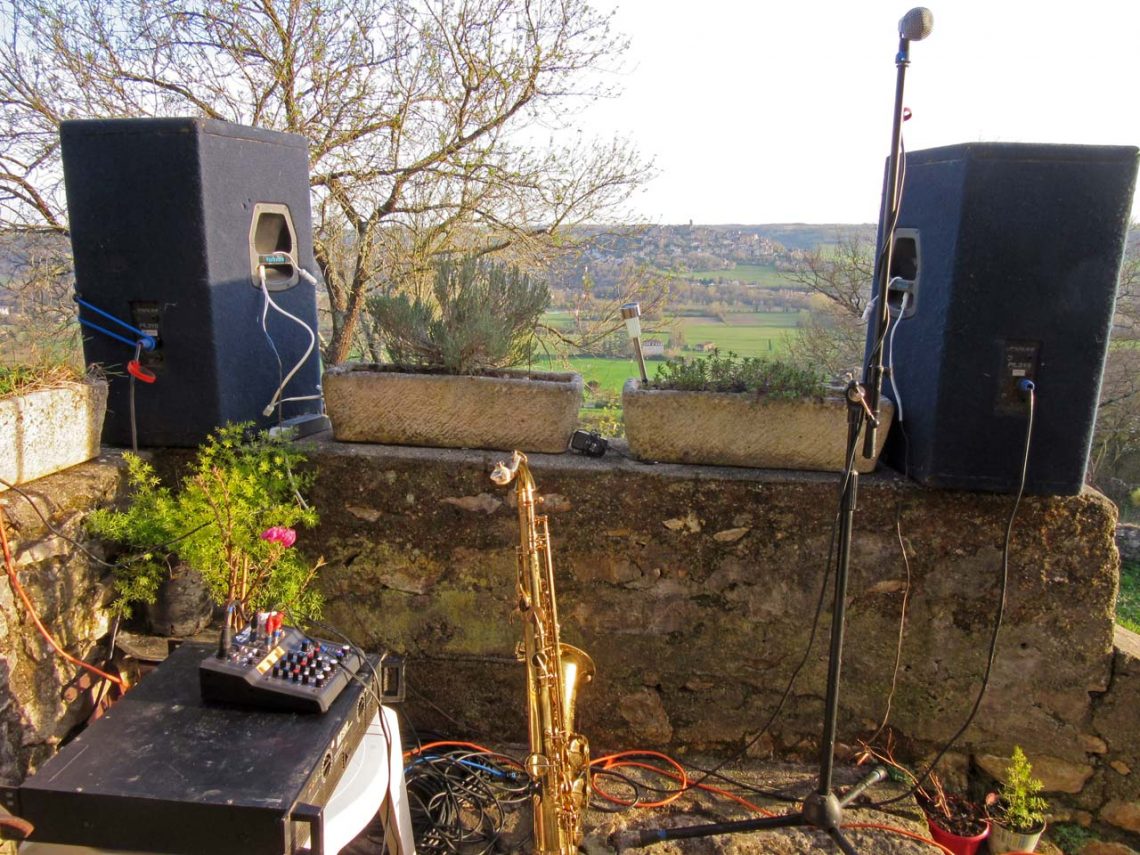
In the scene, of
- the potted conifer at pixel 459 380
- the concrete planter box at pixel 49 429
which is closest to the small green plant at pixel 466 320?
the potted conifer at pixel 459 380

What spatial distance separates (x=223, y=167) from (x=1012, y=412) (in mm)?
2668

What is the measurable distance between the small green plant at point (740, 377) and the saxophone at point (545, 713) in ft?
2.26

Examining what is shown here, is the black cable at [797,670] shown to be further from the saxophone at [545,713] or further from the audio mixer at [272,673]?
the audio mixer at [272,673]

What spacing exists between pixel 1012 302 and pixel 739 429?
2.97ft

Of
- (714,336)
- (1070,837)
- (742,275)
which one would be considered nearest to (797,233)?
(742,275)

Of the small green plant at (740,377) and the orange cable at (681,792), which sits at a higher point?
the small green plant at (740,377)

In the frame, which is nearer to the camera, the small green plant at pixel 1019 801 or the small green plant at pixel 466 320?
the small green plant at pixel 1019 801

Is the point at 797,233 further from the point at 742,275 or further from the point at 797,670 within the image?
the point at 797,670

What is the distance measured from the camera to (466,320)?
107 inches

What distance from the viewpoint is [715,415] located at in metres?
2.65

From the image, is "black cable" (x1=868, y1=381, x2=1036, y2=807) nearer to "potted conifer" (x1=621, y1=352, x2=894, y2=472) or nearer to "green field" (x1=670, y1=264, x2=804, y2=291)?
"potted conifer" (x1=621, y1=352, x2=894, y2=472)

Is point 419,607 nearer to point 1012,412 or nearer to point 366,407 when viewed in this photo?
point 366,407

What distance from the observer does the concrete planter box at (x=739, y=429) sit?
262cm

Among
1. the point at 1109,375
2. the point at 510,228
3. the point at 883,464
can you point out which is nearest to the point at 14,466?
the point at 883,464
